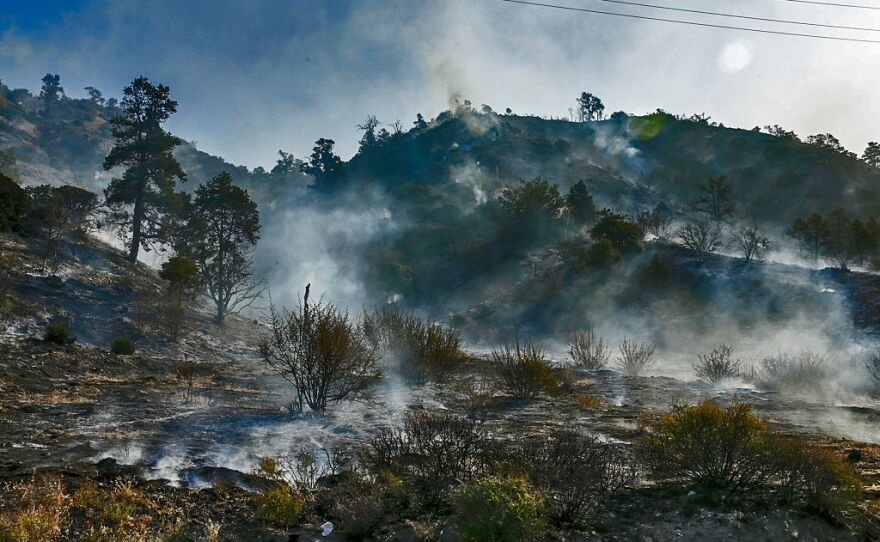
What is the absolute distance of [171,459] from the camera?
25.3 feet

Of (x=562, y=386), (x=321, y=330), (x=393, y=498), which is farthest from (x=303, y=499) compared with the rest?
(x=562, y=386)

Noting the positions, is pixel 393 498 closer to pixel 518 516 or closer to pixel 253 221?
pixel 518 516

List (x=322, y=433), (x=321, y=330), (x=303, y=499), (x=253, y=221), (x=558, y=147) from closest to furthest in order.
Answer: (x=303, y=499) → (x=322, y=433) → (x=321, y=330) → (x=253, y=221) → (x=558, y=147)

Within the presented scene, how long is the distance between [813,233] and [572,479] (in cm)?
5266

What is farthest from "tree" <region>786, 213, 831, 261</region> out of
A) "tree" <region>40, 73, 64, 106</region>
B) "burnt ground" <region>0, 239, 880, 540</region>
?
"tree" <region>40, 73, 64, 106</region>

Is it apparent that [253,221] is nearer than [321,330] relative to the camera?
No

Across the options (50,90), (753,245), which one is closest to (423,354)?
(753,245)

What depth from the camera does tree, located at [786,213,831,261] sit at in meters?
47.2

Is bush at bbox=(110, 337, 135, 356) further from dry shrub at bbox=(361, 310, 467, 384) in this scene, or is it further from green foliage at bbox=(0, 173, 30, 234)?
dry shrub at bbox=(361, 310, 467, 384)

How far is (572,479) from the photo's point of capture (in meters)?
5.81

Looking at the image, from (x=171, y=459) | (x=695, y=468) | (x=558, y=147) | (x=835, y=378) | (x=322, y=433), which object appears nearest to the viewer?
(x=695, y=468)

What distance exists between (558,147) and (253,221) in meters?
74.5

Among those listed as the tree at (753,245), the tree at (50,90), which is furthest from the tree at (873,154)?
the tree at (50,90)

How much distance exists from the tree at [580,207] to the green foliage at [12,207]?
49.1m
